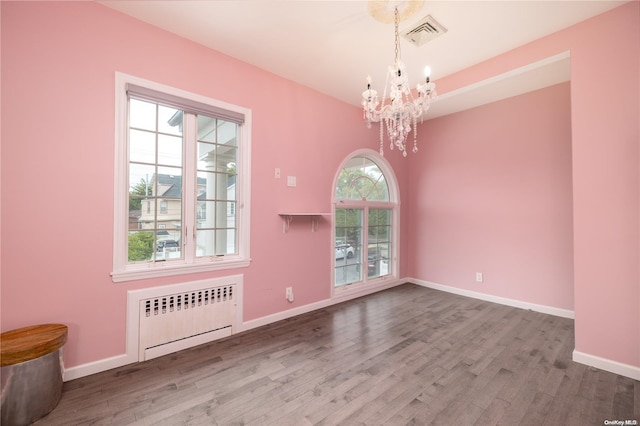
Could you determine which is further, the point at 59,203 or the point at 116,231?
the point at 116,231

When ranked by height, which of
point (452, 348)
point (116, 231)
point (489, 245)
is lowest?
point (452, 348)

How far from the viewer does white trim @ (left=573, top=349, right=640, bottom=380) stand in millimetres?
2086

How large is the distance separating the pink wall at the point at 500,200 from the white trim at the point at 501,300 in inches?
2.2

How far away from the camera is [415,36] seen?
248cm

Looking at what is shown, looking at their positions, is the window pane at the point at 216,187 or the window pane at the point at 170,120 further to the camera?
the window pane at the point at 216,187

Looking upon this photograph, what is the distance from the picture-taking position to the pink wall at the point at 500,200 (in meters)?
3.40

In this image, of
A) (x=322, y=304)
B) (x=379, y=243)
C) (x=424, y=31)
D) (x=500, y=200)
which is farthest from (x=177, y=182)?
(x=500, y=200)

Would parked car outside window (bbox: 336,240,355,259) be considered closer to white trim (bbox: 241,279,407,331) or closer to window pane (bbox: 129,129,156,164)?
white trim (bbox: 241,279,407,331)

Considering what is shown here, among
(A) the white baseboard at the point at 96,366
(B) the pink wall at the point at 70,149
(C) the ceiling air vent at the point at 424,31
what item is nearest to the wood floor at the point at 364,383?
(A) the white baseboard at the point at 96,366

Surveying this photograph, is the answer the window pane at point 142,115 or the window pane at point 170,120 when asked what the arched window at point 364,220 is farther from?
the window pane at point 142,115

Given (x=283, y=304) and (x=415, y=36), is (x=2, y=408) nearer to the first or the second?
(x=283, y=304)

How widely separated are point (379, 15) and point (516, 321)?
3614mm

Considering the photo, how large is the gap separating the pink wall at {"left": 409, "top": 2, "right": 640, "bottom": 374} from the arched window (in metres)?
2.49

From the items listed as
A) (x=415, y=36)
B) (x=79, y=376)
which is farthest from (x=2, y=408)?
(x=415, y=36)
